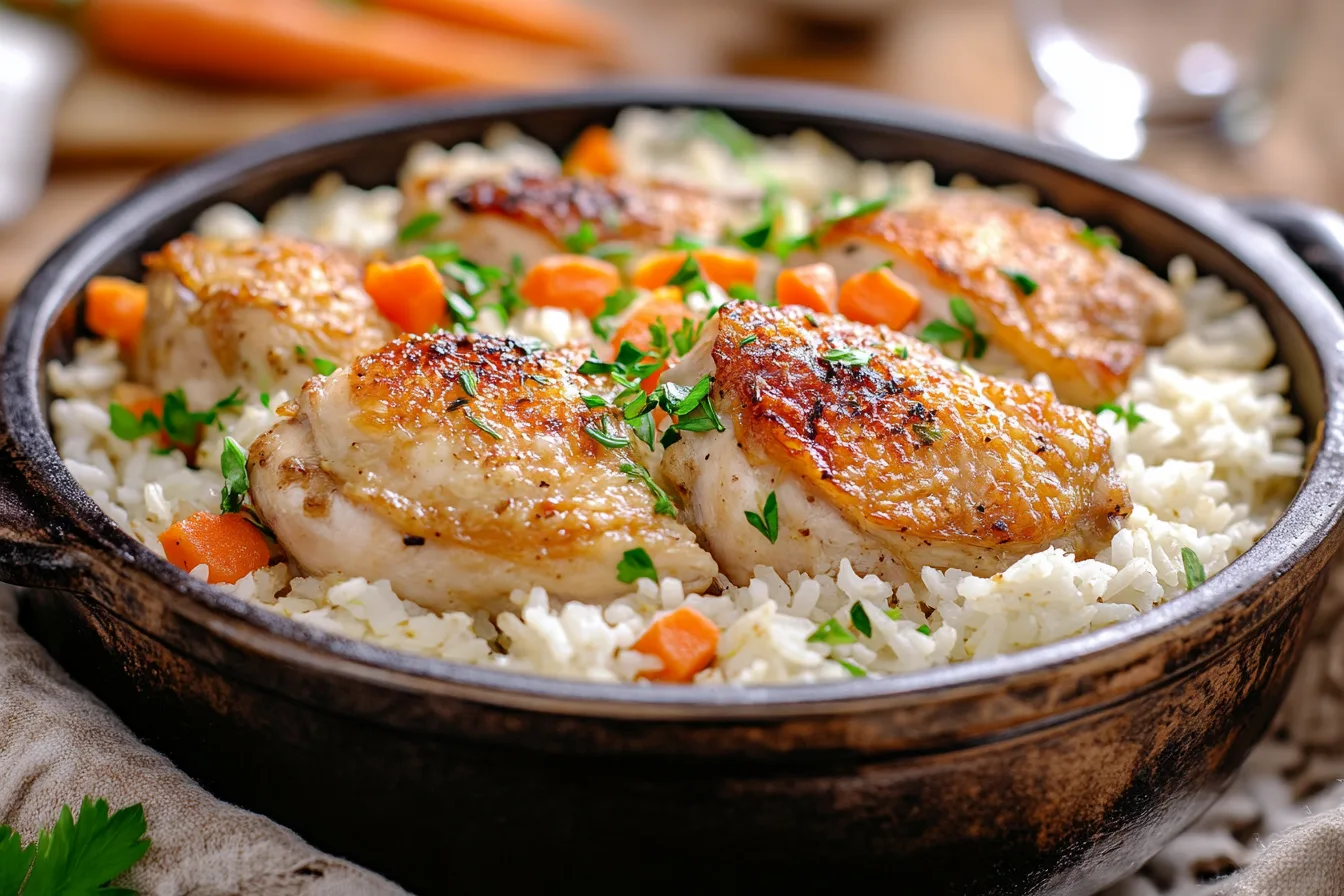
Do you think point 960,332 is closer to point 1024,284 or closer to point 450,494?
point 1024,284

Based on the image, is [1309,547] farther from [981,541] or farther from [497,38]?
[497,38]

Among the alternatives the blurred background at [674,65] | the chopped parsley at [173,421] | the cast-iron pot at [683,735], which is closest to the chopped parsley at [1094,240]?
the cast-iron pot at [683,735]

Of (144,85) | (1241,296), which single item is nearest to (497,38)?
(144,85)

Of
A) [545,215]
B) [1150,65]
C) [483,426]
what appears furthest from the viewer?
[1150,65]

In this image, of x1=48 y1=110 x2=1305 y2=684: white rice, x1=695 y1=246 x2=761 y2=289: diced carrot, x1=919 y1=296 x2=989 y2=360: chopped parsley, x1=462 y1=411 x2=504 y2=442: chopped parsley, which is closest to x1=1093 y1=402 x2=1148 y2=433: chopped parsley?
x1=48 y1=110 x2=1305 y2=684: white rice

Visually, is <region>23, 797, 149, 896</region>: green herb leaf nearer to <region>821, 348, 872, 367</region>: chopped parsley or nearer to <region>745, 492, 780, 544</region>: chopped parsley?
<region>745, 492, 780, 544</region>: chopped parsley

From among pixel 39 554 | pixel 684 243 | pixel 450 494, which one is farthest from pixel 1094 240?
pixel 39 554
